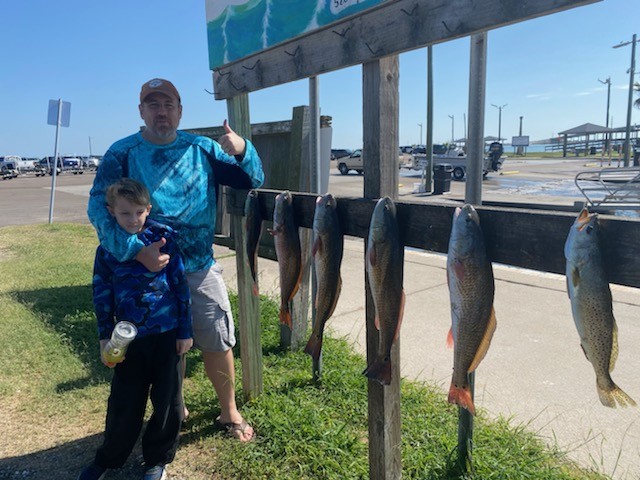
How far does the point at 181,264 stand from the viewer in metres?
2.43

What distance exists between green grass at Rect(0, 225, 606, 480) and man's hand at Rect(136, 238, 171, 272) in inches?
47.6

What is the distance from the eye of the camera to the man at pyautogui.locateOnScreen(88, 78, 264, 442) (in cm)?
233

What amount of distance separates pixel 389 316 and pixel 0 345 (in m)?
4.06

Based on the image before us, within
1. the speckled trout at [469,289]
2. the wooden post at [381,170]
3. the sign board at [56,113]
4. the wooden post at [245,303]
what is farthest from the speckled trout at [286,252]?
the sign board at [56,113]

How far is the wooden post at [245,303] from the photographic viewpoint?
3.07 metres

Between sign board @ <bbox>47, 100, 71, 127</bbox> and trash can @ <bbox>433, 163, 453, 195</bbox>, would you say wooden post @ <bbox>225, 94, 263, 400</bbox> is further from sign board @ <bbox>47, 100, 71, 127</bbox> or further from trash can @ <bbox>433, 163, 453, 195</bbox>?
trash can @ <bbox>433, 163, 453, 195</bbox>

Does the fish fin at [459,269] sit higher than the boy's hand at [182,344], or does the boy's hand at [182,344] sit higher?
the fish fin at [459,269]

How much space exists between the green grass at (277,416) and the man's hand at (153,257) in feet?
3.97

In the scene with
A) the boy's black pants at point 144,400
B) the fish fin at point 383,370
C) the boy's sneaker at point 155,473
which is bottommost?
the boy's sneaker at point 155,473

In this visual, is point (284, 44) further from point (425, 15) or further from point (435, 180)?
point (435, 180)

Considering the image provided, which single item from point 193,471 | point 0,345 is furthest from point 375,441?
point 0,345

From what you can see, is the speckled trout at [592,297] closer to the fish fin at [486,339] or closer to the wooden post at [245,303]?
the fish fin at [486,339]

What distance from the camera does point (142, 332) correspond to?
7.62ft

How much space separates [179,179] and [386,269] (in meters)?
1.35
